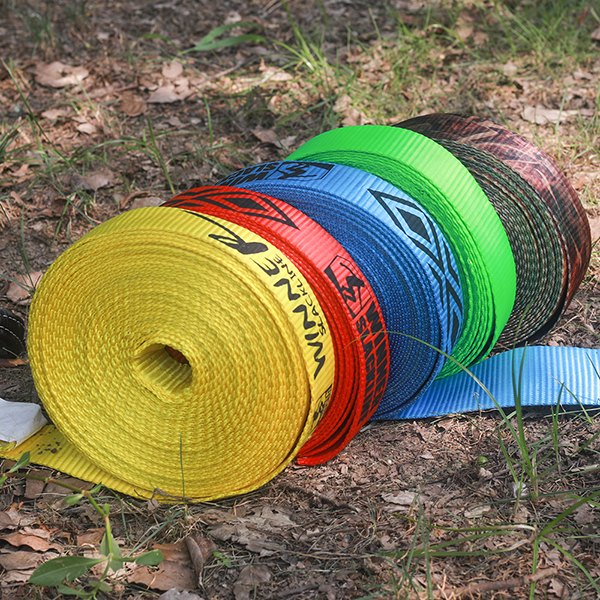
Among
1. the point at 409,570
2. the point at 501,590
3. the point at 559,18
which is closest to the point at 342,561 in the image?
the point at 409,570

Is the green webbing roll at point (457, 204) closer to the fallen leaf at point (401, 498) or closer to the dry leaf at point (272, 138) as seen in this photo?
the fallen leaf at point (401, 498)

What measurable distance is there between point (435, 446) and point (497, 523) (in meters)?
0.49

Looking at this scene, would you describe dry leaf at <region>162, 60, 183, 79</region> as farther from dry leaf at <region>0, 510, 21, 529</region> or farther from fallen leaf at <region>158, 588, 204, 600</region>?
fallen leaf at <region>158, 588, 204, 600</region>

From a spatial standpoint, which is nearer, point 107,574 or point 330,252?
point 107,574

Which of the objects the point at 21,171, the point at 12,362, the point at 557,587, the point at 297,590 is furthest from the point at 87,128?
the point at 557,587

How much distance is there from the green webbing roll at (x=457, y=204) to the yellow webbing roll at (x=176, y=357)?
2.26ft

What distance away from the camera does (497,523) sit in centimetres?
200

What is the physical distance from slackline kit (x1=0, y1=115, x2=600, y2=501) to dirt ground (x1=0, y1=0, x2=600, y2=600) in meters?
0.17

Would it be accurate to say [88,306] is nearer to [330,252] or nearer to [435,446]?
[330,252]

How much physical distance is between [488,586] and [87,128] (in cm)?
382

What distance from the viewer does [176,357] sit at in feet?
8.07

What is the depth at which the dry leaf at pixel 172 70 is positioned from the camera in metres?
4.88

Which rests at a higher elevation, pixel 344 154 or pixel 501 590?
pixel 344 154

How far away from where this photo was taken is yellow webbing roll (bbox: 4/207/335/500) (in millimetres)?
2021
